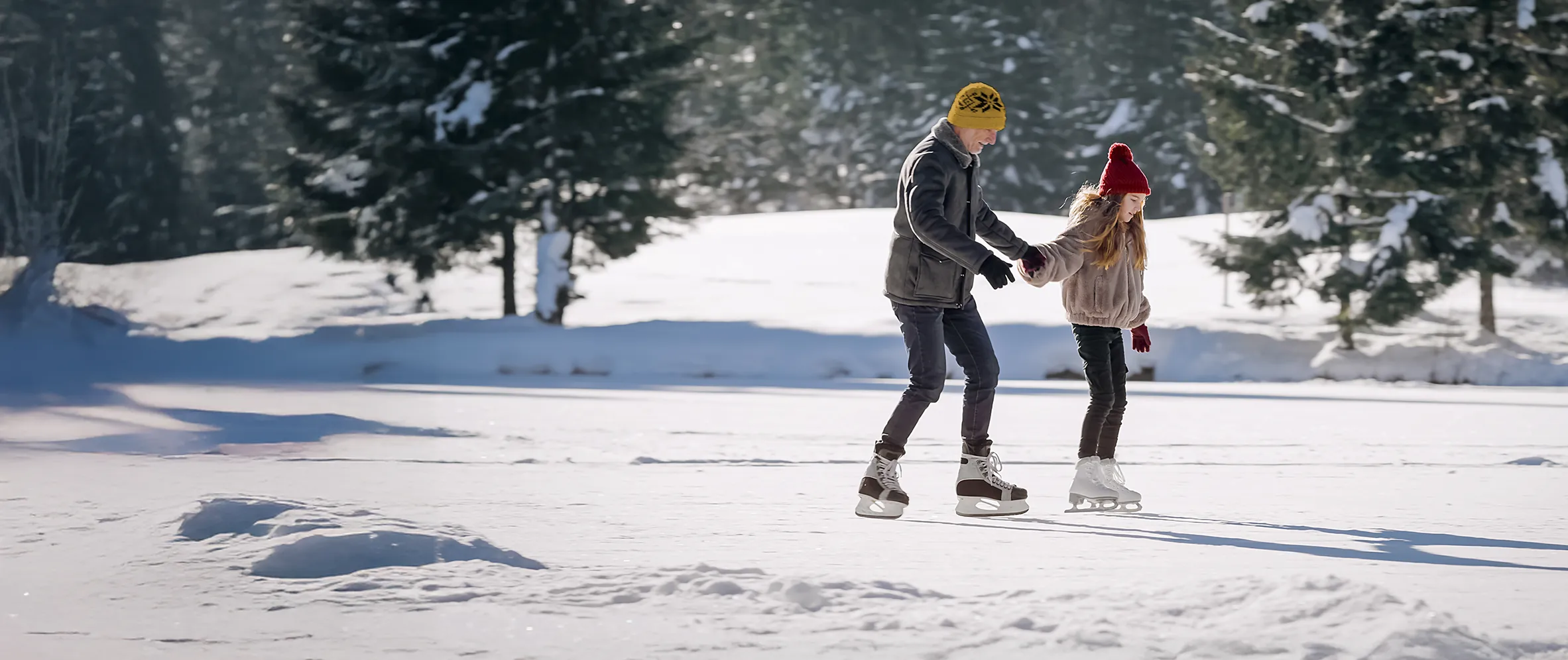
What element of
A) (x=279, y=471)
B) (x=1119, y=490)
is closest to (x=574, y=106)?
(x=279, y=471)

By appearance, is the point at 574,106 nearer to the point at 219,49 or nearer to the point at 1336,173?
the point at 1336,173

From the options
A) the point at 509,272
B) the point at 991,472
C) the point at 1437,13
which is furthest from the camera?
the point at 509,272

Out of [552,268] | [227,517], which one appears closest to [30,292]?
[552,268]

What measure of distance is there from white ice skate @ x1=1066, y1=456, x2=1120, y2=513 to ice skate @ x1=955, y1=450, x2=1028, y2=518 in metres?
0.27

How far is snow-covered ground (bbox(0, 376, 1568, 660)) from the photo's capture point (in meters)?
4.37

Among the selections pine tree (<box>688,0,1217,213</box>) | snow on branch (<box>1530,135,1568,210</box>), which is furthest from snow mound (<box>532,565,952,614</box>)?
pine tree (<box>688,0,1217,213</box>)

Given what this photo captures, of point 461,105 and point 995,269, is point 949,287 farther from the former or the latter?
point 461,105

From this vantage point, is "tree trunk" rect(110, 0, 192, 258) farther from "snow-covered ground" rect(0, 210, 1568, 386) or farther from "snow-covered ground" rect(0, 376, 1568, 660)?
"snow-covered ground" rect(0, 376, 1568, 660)

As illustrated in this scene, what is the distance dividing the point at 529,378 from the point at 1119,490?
468 inches

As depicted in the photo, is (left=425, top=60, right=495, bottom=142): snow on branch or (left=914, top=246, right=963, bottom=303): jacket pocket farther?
(left=425, top=60, right=495, bottom=142): snow on branch

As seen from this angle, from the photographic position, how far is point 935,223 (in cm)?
639

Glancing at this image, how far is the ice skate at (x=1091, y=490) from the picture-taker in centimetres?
705

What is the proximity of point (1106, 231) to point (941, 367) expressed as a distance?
853 millimetres

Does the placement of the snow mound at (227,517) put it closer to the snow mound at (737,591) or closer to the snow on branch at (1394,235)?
the snow mound at (737,591)
